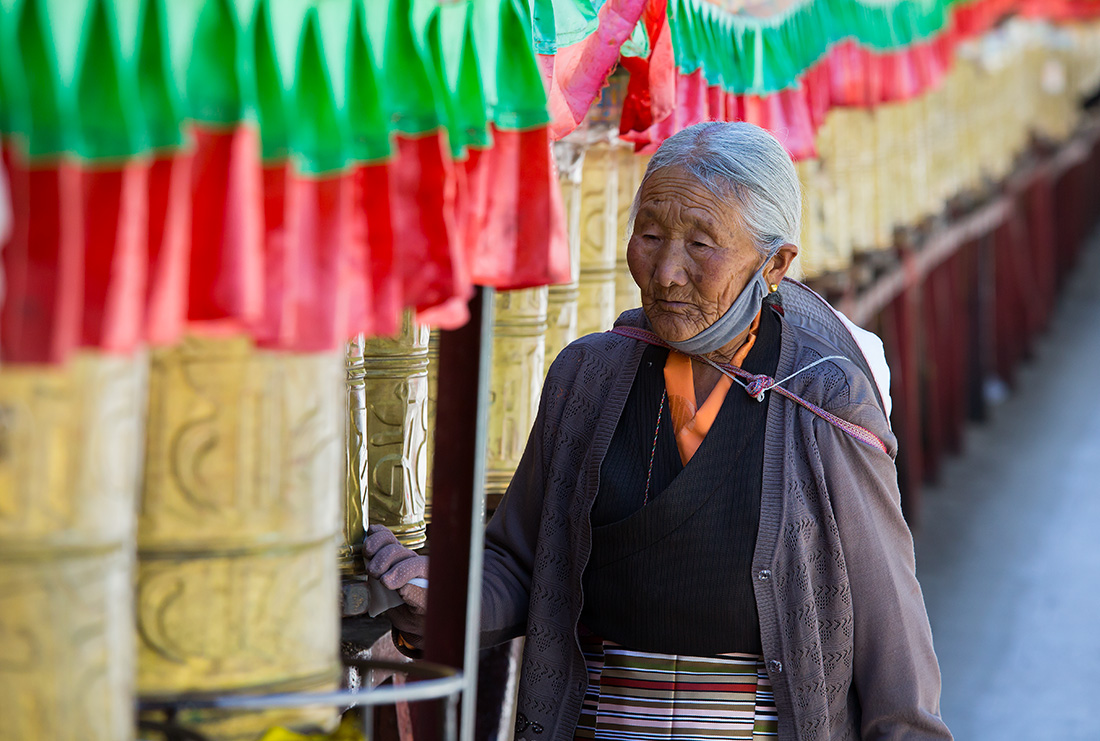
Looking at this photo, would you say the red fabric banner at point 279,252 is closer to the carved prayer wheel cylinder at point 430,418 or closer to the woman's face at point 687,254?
the woman's face at point 687,254

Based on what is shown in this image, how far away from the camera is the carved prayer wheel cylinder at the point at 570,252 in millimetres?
2398

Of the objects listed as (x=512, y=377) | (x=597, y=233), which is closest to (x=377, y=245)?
(x=512, y=377)

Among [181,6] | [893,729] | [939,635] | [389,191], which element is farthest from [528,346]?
[939,635]

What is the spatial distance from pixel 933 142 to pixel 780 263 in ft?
17.7

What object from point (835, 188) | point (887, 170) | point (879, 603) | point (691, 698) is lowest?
point (691, 698)

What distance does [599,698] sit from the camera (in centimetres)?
170

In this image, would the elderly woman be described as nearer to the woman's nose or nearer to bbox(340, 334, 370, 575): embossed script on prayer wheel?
the woman's nose

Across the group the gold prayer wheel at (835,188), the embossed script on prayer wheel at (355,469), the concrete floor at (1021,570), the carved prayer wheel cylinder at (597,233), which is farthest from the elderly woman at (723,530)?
the concrete floor at (1021,570)

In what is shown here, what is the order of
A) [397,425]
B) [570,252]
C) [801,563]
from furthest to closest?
[570,252], [397,425], [801,563]

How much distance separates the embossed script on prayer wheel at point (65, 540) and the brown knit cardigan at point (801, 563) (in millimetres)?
800

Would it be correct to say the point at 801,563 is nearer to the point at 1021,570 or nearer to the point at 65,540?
the point at 65,540

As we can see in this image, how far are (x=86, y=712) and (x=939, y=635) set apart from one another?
193 inches

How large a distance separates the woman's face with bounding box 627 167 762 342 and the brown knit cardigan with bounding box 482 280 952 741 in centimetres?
11

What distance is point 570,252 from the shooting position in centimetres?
247
